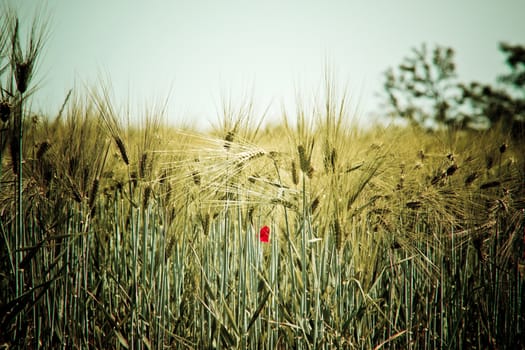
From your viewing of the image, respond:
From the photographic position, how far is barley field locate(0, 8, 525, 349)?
1.23 metres

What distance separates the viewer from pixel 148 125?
56.1 inches

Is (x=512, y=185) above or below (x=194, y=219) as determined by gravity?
above

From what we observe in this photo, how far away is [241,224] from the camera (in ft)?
4.91

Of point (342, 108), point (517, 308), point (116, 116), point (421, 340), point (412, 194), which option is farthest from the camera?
point (421, 340)

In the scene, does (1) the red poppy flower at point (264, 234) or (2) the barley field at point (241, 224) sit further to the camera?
(1) the red poppy flower at point (264, 234)

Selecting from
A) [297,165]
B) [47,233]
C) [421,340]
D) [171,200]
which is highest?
[297,165]

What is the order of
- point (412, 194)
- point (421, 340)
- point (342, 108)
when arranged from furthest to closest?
point (421, 340)
point (412, 194)
point (342, 108)

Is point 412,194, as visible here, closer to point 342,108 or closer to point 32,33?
point 342,108

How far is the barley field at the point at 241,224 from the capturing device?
4.02 ft

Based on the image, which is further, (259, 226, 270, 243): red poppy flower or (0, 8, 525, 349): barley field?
(259, 226, 270, 243): red poppy flower

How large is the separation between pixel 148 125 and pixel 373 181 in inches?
34.9

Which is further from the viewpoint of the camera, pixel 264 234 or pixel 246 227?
pixel 264 234

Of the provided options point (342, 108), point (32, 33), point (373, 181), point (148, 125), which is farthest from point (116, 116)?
point (373, 181)

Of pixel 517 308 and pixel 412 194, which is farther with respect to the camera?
pixel 517 308
